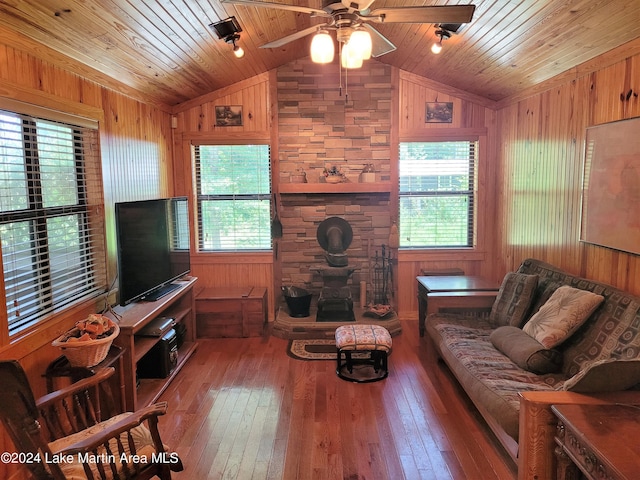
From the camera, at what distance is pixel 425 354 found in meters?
4.21

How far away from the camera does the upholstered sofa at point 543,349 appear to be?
2.11 m

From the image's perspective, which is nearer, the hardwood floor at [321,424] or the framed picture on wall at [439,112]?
the hardwood floor at [321,424]

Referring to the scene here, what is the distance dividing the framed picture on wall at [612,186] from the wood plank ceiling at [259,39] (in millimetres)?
549

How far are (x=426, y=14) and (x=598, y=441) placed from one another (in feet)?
6.59

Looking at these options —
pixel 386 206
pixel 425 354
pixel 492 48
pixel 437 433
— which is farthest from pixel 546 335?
pixel 386 206

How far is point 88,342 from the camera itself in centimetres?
248

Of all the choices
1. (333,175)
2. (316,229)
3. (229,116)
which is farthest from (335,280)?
(229,116)

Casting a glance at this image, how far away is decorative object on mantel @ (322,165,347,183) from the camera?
16.1 ft

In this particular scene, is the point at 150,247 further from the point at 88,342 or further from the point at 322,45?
the point at 322,45

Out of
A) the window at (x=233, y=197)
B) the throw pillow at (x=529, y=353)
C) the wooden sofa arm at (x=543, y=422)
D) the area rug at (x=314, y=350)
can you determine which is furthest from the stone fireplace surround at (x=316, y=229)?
the wooden sofa arm at (x=543, y=422)

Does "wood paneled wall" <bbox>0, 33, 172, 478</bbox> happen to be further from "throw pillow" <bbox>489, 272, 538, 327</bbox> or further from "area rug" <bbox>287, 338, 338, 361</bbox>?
"throw pillow" <bbox>489, 272, 538, 327</bbox>

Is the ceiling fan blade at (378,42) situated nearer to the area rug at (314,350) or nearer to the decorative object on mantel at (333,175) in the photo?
the decorative object on mantel at (333,175)

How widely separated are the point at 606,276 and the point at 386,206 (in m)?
2.48

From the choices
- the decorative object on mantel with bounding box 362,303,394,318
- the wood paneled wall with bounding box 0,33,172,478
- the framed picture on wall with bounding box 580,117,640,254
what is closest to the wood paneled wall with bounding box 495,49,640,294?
the framed picture on wall with bounding box 580,117,640,254
